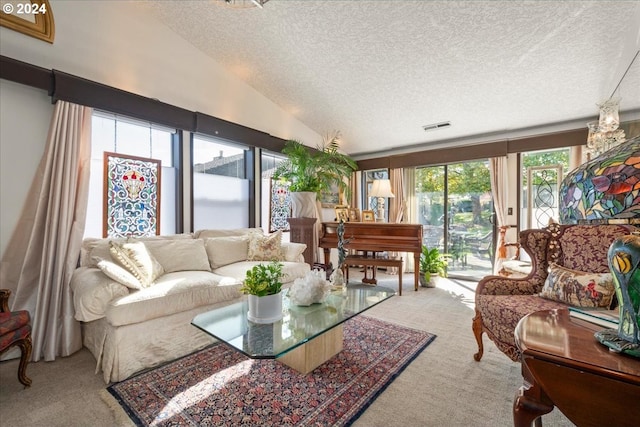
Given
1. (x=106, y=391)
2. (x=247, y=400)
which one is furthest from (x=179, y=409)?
(x=106, y=391)

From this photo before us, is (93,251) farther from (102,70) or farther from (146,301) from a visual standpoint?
(102,70)

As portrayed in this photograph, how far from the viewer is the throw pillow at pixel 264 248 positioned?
334 centimetres

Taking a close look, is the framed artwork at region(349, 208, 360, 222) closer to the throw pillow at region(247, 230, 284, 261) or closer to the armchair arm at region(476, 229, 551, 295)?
the throw pillow at region(247, 230, 284, 261)

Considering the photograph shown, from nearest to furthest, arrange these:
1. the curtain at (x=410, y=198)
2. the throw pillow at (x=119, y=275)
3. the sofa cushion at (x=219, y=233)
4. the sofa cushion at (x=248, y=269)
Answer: the throw pillow at (x=119, y=275), the sofa cushion at (x=248, y=269), the sofa cushion at (x=219, y=233), the curtain at (x=410, y=198)

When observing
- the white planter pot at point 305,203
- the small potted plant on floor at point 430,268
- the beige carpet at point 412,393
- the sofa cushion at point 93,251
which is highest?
the white planter pot at point 305,203

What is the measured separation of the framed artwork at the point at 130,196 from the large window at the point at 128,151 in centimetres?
5

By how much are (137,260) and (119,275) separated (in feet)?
0.77

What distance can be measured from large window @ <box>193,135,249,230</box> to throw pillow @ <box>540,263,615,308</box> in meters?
3.54

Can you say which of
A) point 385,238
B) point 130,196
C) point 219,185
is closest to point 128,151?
point 130,196

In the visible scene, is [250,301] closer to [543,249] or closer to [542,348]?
[542,348]

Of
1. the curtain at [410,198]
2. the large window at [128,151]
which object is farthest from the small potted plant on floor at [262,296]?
the curtain at [410,198]

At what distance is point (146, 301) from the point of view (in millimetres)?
2004

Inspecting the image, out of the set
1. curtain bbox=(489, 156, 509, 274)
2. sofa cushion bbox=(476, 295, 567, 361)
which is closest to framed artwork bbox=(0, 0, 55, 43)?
sofa cushion bbox=(476, 295, 567, 361)

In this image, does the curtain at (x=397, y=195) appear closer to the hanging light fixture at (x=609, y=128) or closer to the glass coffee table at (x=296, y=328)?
the hanging light fixture at (x=609, y=128)
